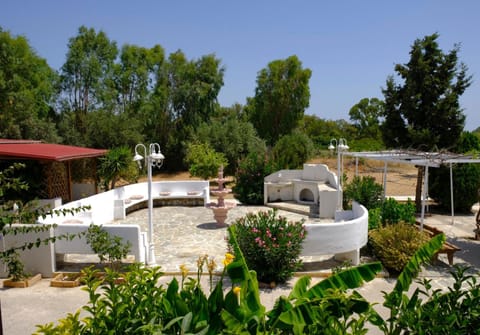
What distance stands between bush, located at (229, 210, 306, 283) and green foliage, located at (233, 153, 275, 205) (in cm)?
961

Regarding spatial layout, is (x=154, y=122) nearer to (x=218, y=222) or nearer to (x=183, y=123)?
(x=183, y=123)

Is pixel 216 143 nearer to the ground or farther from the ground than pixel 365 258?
farther from the ground

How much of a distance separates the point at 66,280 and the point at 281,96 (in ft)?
117

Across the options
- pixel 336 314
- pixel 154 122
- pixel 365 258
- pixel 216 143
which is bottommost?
pixel 365 258

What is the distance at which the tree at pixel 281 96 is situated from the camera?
4088 cm

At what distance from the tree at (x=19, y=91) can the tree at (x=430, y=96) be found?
922 inches

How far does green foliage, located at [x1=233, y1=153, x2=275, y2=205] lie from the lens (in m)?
17.6

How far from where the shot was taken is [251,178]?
1786cm

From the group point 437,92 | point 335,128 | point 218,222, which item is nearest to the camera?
point 218,222

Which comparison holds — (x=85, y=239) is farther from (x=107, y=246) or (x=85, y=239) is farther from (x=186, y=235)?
(x=186, y=235)

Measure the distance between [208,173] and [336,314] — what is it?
17810mm

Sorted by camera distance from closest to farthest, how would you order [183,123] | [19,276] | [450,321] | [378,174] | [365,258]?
1. [450,321]
2. [19,276]
3. [365,258]
4. [378,174]
5. [183,123]

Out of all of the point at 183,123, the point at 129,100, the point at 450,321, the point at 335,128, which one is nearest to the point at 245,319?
the point at 450,321

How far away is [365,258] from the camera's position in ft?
30.4
